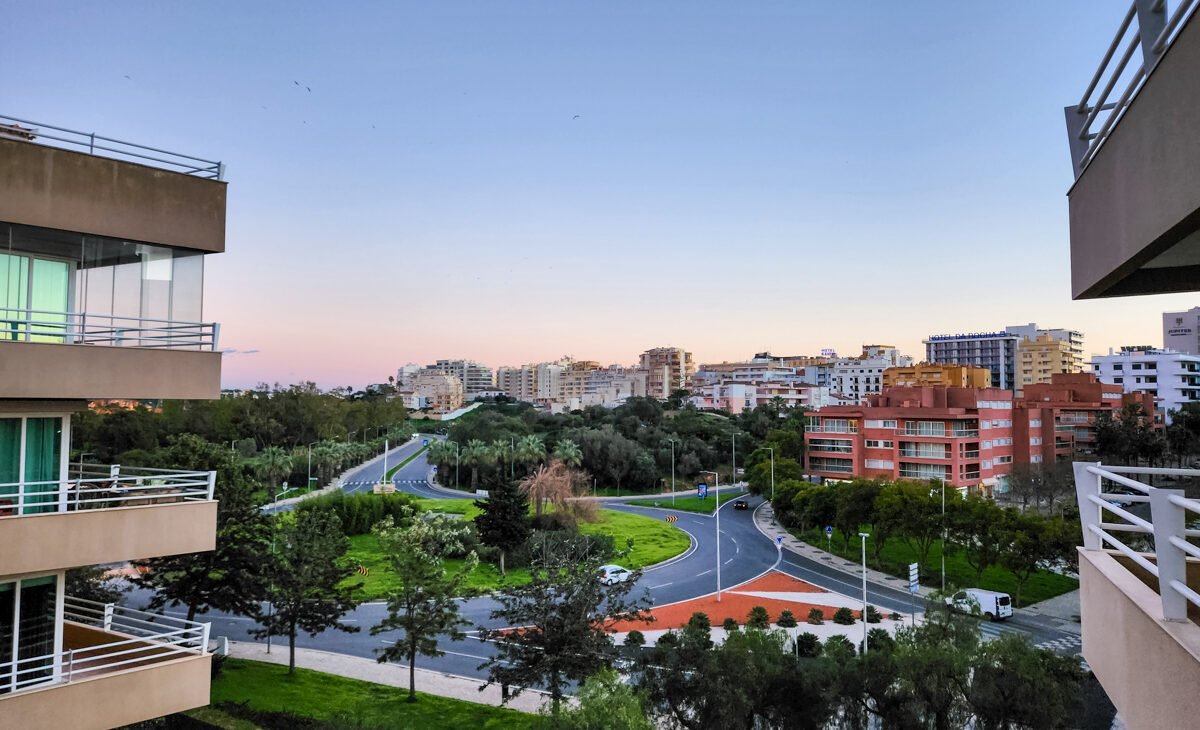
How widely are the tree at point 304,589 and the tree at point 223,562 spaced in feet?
1.86

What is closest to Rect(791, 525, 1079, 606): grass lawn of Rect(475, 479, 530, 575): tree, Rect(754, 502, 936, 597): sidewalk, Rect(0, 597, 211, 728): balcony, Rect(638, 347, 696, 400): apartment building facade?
Rect(754, 502, 936, 597): sidewalk

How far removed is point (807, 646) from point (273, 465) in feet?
150

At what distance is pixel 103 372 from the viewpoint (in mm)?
8688

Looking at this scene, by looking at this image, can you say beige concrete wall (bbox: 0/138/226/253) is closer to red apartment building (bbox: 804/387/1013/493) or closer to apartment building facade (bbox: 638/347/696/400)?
red apartment building (bbox: 804/387/1013/493)

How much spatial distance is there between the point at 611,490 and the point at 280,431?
31316mm

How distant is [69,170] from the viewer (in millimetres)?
8664

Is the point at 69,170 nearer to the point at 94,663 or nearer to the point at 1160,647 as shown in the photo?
the point at 94,663

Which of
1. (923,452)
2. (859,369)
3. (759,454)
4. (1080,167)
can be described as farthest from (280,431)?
(859,369)

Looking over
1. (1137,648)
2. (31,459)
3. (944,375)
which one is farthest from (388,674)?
(944,375)

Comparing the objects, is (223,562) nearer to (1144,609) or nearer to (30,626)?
(30,626)

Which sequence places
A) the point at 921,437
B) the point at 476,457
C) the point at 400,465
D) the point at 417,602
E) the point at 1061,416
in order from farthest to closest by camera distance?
1. the point at 400,465
2. the point at 476,457
3. the point at 1061,416
4. the point at 921,437
5. the point at 417,602

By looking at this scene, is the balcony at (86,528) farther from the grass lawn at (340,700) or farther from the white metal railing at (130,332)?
the grass lawn at (340,700)

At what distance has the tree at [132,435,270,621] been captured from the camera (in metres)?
20.0

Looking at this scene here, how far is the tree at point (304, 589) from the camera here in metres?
21.2
